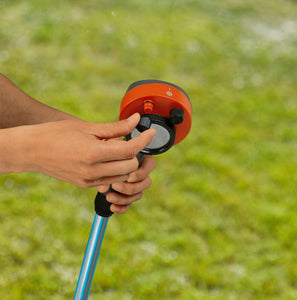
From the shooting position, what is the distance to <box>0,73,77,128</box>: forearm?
1.57 metres

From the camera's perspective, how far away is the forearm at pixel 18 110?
1.57 m

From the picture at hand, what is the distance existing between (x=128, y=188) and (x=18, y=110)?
0.53 meters

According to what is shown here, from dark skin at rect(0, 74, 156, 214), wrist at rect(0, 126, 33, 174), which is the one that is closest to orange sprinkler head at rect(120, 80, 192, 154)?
dark skin at rect(0, 74, 156, 214)

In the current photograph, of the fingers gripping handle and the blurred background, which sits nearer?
the fingers gripping handle

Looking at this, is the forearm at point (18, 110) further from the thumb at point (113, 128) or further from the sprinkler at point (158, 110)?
the thumb at point (113, 128)

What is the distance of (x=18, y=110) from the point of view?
1.59m

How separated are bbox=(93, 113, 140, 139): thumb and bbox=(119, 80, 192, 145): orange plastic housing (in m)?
0.11

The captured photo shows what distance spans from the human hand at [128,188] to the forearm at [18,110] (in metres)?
0.41

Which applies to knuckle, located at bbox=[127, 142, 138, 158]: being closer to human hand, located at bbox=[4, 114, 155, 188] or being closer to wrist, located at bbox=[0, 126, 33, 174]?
human hand, located at bbox=[4, 114, 155, 188]

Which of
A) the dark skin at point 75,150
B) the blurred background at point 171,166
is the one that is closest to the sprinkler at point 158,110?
the dark skin at point 75,150

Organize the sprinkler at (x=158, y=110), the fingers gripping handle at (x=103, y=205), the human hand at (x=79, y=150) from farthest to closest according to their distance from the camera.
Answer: the fingers gripping handle at (x=103, y=205), the sprinkler at (x=158, y=110), the human hand at (x=79, y=150)

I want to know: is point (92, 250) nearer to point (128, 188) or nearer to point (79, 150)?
point (128, 188)

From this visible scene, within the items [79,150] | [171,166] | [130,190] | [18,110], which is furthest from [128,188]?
[171,166]

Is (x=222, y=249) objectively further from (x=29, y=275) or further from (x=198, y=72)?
(x=198, y=72)
